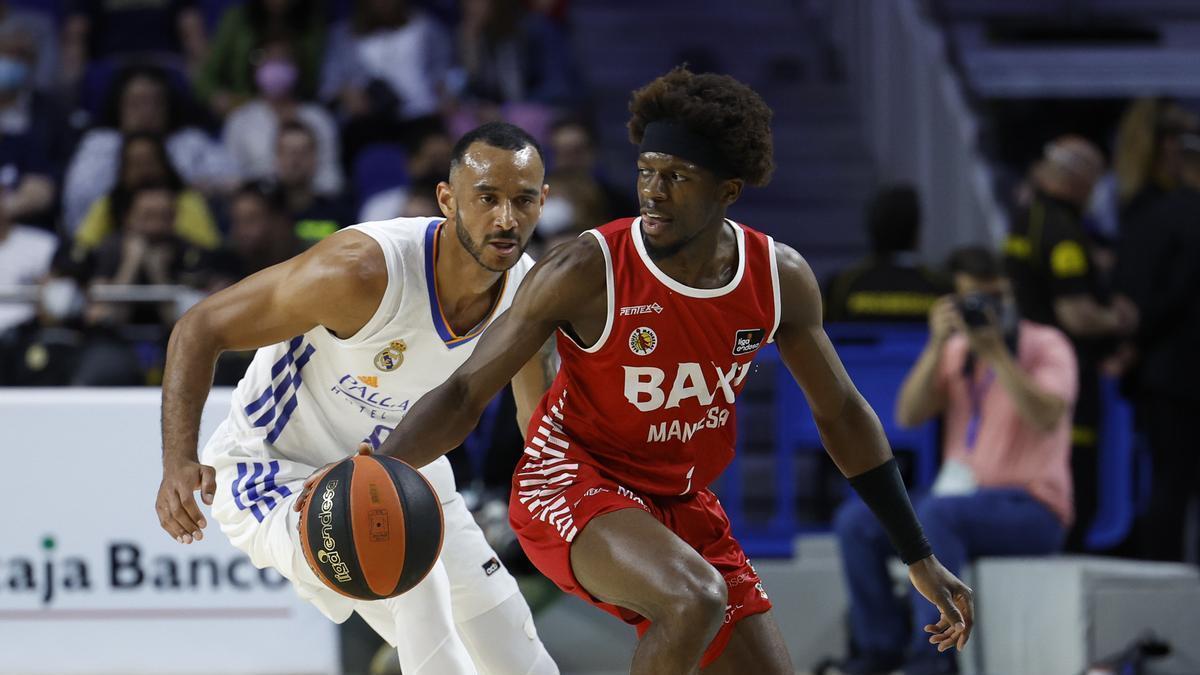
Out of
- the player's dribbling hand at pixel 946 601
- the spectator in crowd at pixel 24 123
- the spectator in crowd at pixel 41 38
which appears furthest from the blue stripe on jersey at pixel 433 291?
the spectator in crowd at pixel 41 38

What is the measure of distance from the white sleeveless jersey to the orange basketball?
0.60 meters

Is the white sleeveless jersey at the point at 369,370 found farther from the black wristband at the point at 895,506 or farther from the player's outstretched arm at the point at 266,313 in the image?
the black wristband at the point at 895,506

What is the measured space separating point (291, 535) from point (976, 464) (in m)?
3.55

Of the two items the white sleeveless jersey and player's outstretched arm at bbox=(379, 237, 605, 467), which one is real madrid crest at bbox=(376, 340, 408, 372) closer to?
the white sleeveless jersey

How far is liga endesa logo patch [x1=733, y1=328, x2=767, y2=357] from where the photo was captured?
4.25 meters

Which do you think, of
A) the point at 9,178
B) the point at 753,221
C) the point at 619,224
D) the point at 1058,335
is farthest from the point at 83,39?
the point at 619,224

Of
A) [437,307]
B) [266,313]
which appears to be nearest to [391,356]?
[437,307]

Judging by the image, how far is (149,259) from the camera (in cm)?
842

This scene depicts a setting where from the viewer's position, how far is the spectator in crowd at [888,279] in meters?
7.77

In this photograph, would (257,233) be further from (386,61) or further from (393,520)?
(393,520)

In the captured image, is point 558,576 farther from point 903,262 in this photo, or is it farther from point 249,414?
point 903,262

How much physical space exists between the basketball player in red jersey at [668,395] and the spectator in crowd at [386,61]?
5.96m

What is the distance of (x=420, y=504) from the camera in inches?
157

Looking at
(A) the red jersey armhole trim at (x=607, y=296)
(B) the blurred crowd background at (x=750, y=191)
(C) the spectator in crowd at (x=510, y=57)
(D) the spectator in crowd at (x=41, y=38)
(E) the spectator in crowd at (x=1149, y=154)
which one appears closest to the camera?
(A) the red jersey armhole trim at (x=607, y=296)
